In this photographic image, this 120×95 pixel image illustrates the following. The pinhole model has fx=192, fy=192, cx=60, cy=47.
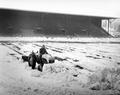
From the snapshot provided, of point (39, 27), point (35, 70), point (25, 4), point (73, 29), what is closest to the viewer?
point (25, 4)

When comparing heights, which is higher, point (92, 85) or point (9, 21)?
point (9, 21)

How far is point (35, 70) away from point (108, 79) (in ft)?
4.83

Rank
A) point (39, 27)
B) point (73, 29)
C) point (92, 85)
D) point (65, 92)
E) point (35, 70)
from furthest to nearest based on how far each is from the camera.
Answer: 1. point (73, 29)
2. point (39, 27)
3. point (35, 70)
4. point (92, 85)
5. point (65, 92)

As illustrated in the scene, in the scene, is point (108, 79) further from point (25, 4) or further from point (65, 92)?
point (25, 4)

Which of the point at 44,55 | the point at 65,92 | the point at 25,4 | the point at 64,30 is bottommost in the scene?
the point at 65,92

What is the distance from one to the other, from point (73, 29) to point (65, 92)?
4.48 meters

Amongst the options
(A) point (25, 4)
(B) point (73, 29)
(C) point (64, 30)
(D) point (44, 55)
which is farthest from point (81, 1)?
(B) point (73, 29)

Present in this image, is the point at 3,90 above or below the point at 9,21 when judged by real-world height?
below

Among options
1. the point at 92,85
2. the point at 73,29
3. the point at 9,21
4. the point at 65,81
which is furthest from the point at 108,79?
the point at 73,29

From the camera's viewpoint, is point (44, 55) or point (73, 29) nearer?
point (44, 55)

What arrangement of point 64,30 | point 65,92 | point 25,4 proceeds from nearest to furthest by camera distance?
1. point 65,92
2. point 25,4
3. point 64,30

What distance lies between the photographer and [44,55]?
4.12 metres

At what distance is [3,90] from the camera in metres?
2.93

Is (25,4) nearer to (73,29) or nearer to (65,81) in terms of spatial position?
(65,81)
